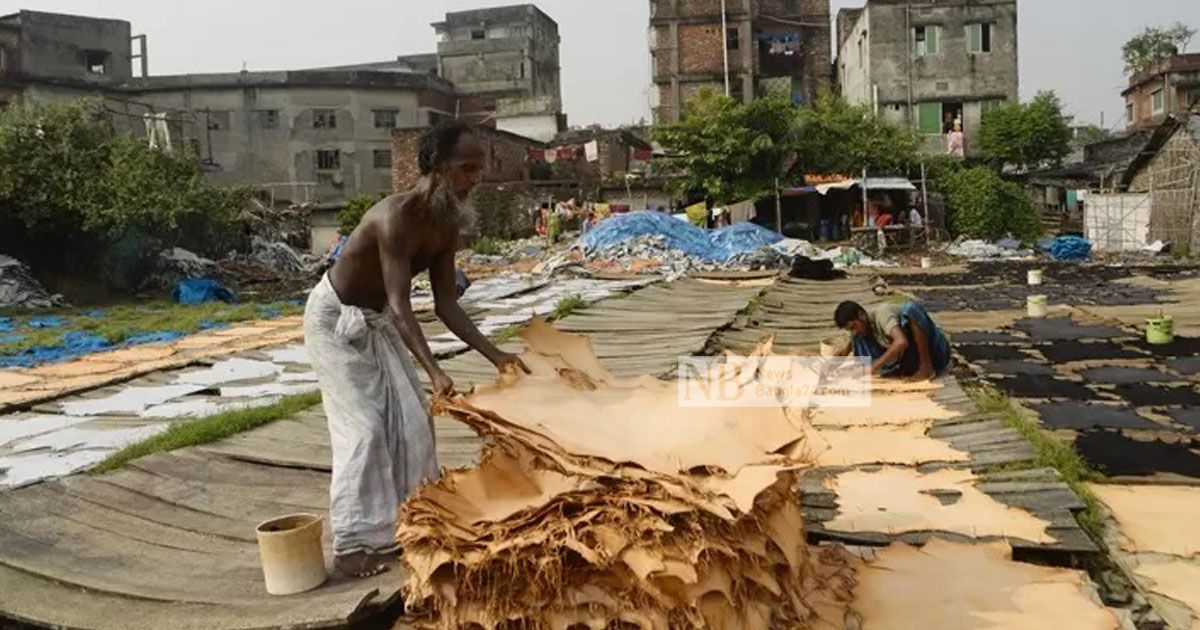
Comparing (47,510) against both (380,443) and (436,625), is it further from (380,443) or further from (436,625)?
(436,625)

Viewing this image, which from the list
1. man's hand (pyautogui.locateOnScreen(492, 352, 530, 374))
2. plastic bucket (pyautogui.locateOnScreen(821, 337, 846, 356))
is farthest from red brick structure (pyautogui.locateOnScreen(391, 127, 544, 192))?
man's hand (pyautogui.locateOnScreen(492, 352, 530, 374))

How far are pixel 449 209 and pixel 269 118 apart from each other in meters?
31.2

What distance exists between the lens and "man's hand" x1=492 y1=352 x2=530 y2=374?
2.90 m

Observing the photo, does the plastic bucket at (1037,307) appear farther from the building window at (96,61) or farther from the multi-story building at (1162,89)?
the building window at (96,61)

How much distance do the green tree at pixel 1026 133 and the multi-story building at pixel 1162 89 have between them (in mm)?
4487

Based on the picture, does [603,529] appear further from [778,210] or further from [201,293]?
[778,210]

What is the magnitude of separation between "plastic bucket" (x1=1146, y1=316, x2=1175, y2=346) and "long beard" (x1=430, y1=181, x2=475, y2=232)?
7.48 metres

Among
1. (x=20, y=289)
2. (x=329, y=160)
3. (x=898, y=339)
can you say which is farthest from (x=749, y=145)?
(x=898, y=339)

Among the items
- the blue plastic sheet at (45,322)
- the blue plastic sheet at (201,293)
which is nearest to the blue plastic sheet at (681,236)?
the blue plastic sheet at (201,293)

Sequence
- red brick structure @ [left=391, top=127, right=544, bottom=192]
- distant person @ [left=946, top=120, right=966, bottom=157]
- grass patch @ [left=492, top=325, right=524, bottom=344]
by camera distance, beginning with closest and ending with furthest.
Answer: grass patch @ [left=492, top=325, right=524, bottom=344] < red brick structure @ [left=391, top=127, right=544, bottom=192] < distant person @ [left=946, top=120, right=966, bottom=157]

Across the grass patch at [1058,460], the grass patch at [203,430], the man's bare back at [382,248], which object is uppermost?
the man's bare back at [382,248]

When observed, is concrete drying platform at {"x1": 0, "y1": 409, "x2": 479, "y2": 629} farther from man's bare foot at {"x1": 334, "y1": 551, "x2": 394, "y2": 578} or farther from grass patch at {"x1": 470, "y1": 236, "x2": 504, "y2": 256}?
grass patch at {"x1": 470, "y1": 236, "x2": 504, "y2": 256}

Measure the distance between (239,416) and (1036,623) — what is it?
4.15 m

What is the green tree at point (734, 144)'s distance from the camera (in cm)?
2398
